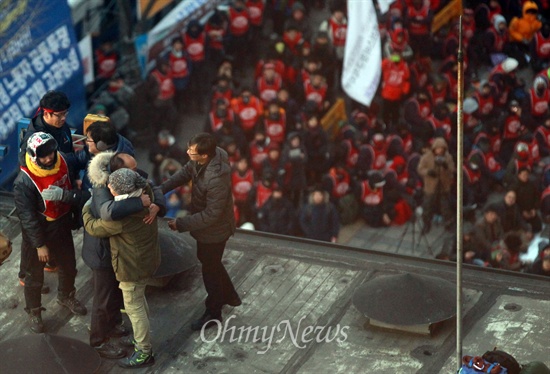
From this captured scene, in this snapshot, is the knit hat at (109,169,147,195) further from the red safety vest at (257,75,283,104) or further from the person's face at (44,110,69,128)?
the red safety vest at (257,75,283,104)

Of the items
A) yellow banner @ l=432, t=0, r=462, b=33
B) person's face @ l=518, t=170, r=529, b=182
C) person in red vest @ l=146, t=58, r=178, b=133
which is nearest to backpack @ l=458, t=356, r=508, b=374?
person's face @ l=518, t=170, r=529, b=182

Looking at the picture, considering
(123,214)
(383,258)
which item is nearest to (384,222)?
(383,258)

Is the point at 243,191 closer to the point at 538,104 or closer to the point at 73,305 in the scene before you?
the point at 538,104

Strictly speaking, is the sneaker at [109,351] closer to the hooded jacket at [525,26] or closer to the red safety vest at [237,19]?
the red safety vest at [237,19]

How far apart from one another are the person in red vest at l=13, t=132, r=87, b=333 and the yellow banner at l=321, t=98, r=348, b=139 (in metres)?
8.57

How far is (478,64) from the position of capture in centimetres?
2133

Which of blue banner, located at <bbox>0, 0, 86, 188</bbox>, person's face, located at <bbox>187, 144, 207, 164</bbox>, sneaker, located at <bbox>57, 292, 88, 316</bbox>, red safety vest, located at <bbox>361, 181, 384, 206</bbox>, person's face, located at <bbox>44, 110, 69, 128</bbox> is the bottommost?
red safety vest, located at <bbox>361, 181, 384, 206</bbox>

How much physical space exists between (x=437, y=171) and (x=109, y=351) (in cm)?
763

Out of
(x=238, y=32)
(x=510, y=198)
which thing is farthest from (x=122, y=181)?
(x=238, y=32)

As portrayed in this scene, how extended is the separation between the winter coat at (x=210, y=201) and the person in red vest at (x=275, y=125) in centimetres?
798

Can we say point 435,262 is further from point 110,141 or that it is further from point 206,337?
point 110,141

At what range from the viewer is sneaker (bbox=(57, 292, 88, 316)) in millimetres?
11539

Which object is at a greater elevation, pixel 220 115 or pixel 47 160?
pixel 47 160

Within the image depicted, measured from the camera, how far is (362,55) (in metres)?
18.0
